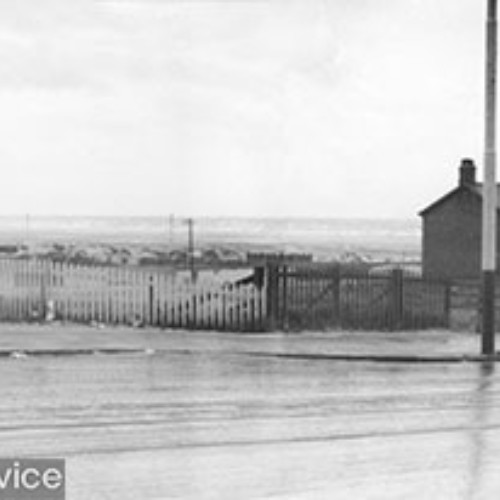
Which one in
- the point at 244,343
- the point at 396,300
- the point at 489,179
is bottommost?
the point at 244,343

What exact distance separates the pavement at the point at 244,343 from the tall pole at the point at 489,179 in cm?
59

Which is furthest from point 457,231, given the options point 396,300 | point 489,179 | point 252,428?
point 252,428

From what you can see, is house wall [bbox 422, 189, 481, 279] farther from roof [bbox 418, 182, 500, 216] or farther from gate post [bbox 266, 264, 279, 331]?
gate post [bbox 266, 264, 279, 331]

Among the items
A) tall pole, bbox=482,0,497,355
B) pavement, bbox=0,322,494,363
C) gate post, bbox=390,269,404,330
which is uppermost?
tall pole, bbox=482,0,497,355

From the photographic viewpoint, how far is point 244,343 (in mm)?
22719

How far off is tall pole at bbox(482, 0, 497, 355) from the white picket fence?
458cm

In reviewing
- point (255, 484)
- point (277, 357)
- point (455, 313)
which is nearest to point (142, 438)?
point (255, 484)

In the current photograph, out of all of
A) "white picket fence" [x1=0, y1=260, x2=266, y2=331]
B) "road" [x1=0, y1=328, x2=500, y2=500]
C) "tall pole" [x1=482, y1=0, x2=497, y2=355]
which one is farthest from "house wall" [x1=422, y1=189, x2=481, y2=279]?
"road" [x1=0, y1=328, x2=500, y2=500]

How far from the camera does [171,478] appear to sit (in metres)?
9.55

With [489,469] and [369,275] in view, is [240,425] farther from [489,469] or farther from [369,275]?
[369,275]

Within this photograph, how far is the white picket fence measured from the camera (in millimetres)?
25000

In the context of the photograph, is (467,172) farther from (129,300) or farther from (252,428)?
(252,428)

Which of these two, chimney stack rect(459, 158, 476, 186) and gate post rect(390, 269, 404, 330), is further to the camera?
chimney stack rect(459, 158, 476, 186)

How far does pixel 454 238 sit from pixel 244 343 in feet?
100
